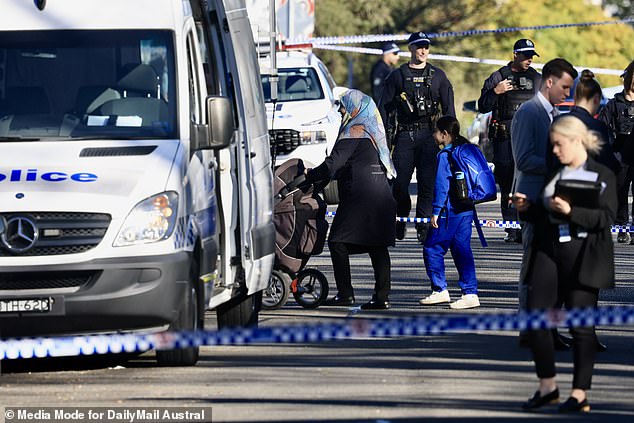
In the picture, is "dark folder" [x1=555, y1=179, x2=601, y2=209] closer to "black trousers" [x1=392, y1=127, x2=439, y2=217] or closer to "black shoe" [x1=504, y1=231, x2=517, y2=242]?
"black trousers" [x1=392, y1=127, x2=439, y2=217]

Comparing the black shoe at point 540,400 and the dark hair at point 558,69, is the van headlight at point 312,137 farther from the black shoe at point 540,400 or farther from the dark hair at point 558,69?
the black shoe at point 540,400

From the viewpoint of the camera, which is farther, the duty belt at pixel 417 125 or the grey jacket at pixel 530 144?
the duty belt at pixel 417 125

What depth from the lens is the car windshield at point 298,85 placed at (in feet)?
76.4

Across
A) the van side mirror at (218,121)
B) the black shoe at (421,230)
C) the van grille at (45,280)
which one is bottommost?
the black shoe at (421,230)

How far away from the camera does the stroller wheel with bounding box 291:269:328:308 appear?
44.1ft

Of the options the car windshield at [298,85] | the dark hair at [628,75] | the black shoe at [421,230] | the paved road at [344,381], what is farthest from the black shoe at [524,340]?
the car windshield at [298,85]

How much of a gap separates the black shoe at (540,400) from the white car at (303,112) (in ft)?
43.7

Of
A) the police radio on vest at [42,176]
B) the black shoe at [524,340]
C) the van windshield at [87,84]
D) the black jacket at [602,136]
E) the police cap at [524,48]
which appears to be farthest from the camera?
the police cap at [524,48]

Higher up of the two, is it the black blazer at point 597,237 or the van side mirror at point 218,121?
the van side mirror at point 218,121

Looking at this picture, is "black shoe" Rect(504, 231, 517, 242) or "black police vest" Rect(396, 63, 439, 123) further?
"black shoe" Rect(504, 231, 517, 242)

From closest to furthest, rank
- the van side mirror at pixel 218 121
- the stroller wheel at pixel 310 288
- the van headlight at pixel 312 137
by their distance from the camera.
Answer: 1. the van side mirror at pixel 218 121
2. the stroller wheel at pixel 310 288
3. the van headlight at pixel 312 137

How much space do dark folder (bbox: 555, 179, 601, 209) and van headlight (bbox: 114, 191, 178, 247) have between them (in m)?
2.22

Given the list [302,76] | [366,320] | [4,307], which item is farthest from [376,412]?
[302,76]

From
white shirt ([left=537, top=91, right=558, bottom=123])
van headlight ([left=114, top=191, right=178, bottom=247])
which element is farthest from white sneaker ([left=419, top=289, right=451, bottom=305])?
van headlight ([left=114, top=191, right=178, bottom=247])
